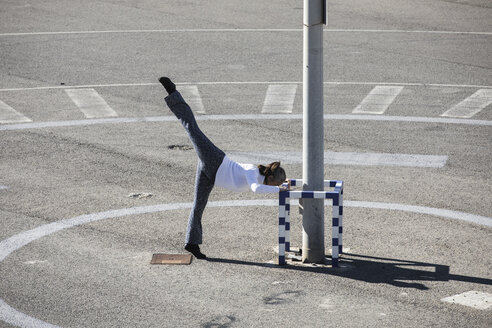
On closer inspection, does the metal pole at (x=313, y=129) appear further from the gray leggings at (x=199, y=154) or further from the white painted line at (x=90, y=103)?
the white painted line at (x=90, y=103)

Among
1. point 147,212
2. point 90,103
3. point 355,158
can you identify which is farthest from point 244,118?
point 147,212

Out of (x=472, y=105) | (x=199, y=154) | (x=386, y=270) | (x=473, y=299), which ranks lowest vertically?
(x=473, y=299)

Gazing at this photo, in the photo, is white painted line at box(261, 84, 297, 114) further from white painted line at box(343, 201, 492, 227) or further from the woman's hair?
the woman's hair

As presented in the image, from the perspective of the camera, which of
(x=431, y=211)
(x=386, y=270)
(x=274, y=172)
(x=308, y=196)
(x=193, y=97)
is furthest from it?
(x=193, y=97)

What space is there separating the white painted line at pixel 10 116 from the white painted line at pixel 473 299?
955cm

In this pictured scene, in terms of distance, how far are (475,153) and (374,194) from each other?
2563mm

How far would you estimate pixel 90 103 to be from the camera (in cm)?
1734

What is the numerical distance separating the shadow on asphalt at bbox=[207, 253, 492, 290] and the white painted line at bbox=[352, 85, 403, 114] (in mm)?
6713

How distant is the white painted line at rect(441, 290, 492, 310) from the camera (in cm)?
891

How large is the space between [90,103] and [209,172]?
783 centimetres

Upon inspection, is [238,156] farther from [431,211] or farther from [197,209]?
[197,209]

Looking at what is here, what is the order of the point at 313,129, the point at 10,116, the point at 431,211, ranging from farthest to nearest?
1. the point at 10,116
2. the point at 431,211
3. the point at 313,129

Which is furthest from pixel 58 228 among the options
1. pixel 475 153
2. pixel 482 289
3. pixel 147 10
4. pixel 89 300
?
pixel 147 10

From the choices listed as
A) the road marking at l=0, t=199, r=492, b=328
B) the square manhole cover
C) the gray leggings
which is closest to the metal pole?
the gray leggings
